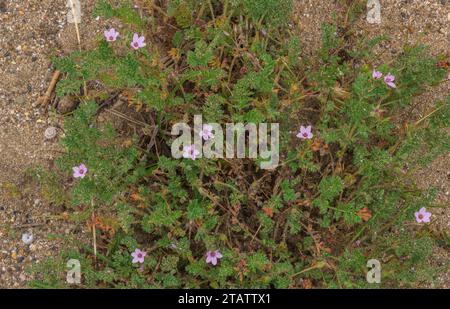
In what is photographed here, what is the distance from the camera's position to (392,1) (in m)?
3.85

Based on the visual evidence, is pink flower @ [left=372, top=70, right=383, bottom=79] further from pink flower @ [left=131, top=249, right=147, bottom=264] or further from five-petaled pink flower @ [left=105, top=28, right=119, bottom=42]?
pink flower @ [left=131, top=249, right=147, bottom=264]

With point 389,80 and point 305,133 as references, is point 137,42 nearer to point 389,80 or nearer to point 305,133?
point 305,133

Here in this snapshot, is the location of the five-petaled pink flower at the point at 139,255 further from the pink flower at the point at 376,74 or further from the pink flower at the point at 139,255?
the pink flower at the point at 376,74

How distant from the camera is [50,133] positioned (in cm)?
355

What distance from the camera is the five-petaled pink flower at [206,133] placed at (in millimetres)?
3210

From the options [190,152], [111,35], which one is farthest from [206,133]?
[111,35]

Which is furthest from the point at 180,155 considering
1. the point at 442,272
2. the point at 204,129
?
the point at 442,272

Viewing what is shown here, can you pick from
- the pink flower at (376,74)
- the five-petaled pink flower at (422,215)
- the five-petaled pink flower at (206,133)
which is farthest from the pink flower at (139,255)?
the pink flower at (376,74)

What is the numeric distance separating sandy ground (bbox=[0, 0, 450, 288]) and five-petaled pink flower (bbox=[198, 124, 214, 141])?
91 cm

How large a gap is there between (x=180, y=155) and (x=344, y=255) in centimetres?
105

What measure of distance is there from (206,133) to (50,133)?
101 cm

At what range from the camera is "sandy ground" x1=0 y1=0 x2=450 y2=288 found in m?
3.41

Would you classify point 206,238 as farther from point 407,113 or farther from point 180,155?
point 407,113

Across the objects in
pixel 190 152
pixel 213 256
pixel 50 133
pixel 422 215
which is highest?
pixel 50 133
